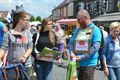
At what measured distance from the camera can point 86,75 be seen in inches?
253

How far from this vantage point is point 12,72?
5.52 meters

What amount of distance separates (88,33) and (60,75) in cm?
705

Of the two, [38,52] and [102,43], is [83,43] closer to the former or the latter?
[102,43]

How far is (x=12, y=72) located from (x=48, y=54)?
212 centimetres

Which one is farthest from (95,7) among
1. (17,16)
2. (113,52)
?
(17,16)

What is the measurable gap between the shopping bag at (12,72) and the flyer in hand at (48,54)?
75.0 inches

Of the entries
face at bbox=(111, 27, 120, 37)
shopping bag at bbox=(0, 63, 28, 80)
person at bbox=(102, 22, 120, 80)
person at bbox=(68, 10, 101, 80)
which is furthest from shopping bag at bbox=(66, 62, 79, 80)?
face at bbox=(111, 27, 120, 37)

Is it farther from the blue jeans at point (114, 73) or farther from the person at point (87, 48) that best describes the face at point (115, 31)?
the person at point (87, 48)

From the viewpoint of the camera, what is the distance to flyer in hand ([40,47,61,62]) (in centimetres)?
746

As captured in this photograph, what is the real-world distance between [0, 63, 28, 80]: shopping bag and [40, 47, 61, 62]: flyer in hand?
6.25 ft

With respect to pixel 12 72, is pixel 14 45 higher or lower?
higher

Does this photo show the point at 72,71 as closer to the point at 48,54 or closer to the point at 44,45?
the point at 48,54

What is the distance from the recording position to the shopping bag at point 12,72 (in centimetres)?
544

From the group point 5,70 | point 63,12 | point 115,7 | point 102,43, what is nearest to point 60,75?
point 102,43
